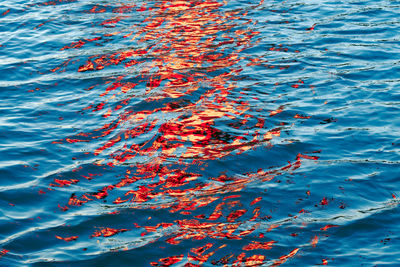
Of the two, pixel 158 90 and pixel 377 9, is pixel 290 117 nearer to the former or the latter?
pixel 158 90

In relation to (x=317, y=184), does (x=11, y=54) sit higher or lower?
higher

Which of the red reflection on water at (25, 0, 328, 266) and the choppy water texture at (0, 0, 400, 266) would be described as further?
the red reflection on water at (25, 0, 328, 266)

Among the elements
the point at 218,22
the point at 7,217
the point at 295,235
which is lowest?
the point at 295,235

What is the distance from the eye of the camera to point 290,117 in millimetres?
9031

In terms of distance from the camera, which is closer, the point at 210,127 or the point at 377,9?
the point at 210,127

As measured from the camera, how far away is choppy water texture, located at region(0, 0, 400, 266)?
609 centimetres

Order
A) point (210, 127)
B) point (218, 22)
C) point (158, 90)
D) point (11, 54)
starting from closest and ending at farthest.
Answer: point (210, 127) → point (158, 90) → point (11, 54) → point (218, 22)

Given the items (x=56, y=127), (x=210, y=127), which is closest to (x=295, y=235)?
(x=210, y=127)

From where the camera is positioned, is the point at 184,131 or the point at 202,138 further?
the point at 184,131

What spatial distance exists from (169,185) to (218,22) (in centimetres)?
749

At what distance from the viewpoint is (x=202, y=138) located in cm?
852

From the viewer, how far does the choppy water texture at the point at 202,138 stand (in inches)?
240

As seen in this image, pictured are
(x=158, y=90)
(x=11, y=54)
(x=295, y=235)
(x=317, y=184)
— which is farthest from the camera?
(x=11, y=54)

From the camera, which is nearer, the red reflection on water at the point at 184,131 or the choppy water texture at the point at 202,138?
the choppy water texture at the point at 202,138
